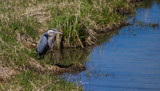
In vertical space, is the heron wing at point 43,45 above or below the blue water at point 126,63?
above

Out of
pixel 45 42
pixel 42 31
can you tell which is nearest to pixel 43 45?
pixel 45 42

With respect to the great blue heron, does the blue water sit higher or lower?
lower

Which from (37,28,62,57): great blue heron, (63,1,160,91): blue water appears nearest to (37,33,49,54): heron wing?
(37,28,62,57): great blue heron

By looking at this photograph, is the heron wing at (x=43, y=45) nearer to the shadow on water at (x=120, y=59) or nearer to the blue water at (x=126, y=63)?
the shadow on water at (x=120, y=59)

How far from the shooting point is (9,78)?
904 centimetres

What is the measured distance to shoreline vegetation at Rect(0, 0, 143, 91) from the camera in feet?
29.0

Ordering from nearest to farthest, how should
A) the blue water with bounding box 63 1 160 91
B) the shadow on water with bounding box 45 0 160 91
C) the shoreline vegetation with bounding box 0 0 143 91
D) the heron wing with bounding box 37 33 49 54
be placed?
the shoreline vegetation with bounding box 0 0 143 91
the blue water with bounding box 63 1 160 91
the shadow on water with bounding box 45 0 160 91
the heron wing with bounding box 37 33 49 54

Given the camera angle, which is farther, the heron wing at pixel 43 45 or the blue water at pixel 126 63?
the heron wing at pixel 43 45

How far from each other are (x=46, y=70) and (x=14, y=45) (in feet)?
3.32

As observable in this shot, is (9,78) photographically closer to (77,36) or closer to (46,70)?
(46,70)

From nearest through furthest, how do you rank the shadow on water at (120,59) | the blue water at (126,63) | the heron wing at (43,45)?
1. the blue water at (126,63)
2. the shadow on water at (120,59)
3. the heron wing at (43,45)

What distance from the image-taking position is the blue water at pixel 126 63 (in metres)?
9.69

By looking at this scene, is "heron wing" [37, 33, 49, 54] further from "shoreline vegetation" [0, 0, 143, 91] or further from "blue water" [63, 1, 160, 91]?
"blue water" [63, 1, 160, 91]

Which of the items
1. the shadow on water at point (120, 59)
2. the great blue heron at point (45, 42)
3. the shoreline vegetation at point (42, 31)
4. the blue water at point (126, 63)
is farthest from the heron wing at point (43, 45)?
the blue water at point (126, 63)
